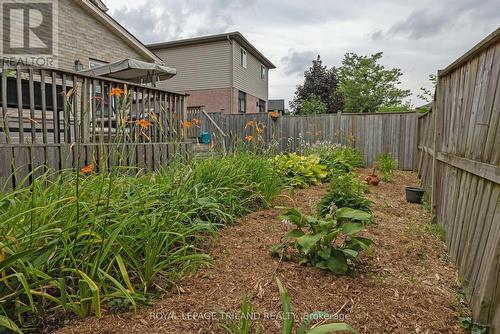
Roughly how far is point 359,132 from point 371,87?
16170mm

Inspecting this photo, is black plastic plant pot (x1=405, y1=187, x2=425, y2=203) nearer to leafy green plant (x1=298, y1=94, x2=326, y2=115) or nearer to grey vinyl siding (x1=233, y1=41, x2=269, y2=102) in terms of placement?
grey vinyl siding (x1=233, y1=41, x2=269, y2=102)

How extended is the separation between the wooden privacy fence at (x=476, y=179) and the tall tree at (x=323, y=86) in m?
23.0

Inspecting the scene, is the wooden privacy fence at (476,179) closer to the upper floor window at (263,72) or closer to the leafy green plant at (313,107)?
the upper floor window at (263,72)

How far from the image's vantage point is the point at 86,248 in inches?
64.4

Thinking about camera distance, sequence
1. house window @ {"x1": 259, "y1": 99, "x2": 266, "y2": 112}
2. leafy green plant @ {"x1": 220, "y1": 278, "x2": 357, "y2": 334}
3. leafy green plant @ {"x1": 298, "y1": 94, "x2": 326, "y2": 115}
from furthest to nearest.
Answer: leafy green plant @ {"x1": 298, "y1": 94, "x2": 326, "y2": 115} < house window @ {"x1": 259, "y1": 99, "x2": 266, "y2": 112} < leafy green plant @ {"x1": 220, "y1": 278, "x2": 357, "y2": 334}

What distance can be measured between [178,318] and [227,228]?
1.41 m

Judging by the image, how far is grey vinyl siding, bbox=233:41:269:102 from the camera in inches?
692

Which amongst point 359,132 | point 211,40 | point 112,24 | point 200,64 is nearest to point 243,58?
point 211,40

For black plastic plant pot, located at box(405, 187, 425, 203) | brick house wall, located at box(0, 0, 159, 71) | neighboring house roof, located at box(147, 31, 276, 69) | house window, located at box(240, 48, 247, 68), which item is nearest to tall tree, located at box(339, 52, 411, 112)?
neighboring house roof, located at box(147, 31, 276, 69)

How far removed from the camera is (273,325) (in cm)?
146

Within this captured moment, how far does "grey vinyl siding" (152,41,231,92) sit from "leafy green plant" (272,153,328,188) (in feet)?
42.0

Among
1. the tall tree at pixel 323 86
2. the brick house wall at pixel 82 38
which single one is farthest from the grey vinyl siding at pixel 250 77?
the brick house wall at pixel 82 38

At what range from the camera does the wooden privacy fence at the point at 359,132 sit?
379 inches

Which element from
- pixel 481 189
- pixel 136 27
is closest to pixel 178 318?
pixel 481 189
